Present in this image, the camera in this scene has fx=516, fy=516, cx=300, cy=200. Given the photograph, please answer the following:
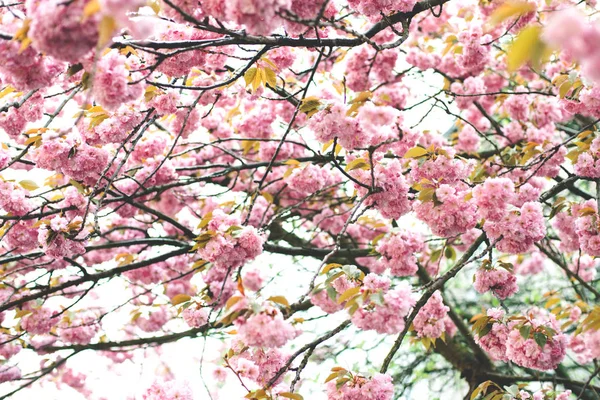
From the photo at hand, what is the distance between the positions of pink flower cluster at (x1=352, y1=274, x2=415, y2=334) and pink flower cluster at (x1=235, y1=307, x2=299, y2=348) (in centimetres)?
32

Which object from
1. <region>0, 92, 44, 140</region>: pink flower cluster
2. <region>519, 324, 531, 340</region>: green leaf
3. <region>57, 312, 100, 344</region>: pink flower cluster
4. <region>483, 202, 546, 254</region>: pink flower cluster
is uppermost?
<region>0, 92, 44, 140</region>: pink flower cluster

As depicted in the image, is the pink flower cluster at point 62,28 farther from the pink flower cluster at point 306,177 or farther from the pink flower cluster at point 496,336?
the pink flower cluster at point 496,336

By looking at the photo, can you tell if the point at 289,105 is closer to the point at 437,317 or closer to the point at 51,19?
the point at 437,317

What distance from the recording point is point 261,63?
8.04 feet

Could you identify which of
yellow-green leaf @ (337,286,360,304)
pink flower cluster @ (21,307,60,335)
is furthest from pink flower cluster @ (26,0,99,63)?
pink flower cluster @ (21,307,60,335)

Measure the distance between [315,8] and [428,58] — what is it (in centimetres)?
338

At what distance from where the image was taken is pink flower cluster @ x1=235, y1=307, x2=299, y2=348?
5.41 feet

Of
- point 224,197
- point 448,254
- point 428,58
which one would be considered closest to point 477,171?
point 448,254

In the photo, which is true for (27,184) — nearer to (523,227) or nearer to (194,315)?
(194,315)

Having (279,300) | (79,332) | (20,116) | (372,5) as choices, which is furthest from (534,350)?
(79,332)

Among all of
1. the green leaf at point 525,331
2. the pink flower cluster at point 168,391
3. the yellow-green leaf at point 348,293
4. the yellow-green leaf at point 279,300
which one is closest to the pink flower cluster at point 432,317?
the green leaf at point 525,331

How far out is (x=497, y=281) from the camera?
2570 mm

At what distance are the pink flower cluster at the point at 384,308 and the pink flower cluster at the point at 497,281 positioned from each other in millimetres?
870

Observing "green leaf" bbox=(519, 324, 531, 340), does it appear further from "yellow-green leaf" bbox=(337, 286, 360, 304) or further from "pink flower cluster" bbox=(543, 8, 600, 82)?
"pink flower cluster" bbox=(543, 8, 600, 82)
